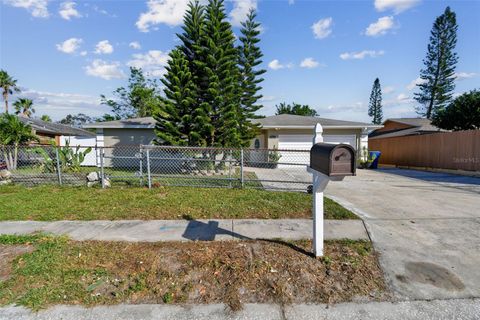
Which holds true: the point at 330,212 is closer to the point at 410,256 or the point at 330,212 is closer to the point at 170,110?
the point at 410,256

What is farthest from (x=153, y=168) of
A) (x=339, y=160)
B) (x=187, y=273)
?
(x=339, y=160)

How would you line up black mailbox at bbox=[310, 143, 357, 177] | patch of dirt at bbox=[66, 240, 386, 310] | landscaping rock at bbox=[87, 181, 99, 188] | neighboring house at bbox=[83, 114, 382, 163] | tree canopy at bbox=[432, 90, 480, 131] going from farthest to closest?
tree canopy at bbox=[432, 90, 480, 131], neighboring house at bbox=[83, 114, 382, 163], landscaping rock at bbox=[87, 181, 99, 188], patch of dirt at bbox=[66, 240, 386, 310], black mailbox at bbox=[310, 143, 357, 177]

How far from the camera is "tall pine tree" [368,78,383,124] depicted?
4881 centimetres

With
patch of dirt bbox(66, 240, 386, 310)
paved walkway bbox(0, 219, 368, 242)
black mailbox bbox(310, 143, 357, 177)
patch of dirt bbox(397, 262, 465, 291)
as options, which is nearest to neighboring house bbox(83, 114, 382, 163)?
paved walkway bbox(0, 219, 368, 242)

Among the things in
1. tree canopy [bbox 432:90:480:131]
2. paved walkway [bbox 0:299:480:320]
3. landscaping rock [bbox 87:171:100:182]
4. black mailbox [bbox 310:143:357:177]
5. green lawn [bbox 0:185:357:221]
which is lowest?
paved walkway [bbox 0:299:480:320]

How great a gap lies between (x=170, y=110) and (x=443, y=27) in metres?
32.9

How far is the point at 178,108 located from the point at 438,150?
1382 centimetres

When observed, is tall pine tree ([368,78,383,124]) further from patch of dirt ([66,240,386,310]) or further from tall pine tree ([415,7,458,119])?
patch of dirt ([66,240,386,310])

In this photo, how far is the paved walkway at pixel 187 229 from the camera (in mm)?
3734

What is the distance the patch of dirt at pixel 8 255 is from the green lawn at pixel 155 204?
3.77 feet

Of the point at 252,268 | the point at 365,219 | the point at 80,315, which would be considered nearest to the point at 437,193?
the point at 365,219

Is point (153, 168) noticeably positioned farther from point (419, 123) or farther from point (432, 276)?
point (419, 123)

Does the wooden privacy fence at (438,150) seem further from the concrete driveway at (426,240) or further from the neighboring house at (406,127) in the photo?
the concrete driveway at (426,240)

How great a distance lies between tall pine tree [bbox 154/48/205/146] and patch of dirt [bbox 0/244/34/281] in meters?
7.34
